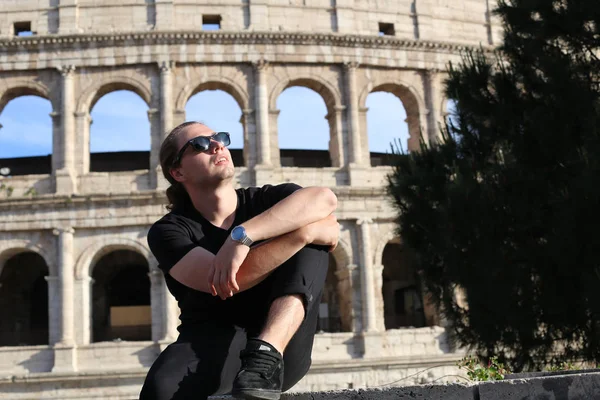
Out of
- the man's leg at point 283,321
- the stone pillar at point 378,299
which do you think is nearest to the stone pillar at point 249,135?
the stone pillar at point 378,299

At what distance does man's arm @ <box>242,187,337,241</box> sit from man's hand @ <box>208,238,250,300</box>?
8 centimetres

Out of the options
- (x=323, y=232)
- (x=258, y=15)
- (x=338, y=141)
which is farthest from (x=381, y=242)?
(x=323, y=232)

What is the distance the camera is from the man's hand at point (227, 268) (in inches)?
111

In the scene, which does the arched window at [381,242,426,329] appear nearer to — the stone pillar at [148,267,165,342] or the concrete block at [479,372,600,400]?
the stone pillar at [148,267,165,342]

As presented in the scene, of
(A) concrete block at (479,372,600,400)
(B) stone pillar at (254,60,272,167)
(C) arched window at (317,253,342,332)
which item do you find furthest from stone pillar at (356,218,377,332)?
(A) concrete block at (479,372,600,400)

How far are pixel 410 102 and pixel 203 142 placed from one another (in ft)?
62.8

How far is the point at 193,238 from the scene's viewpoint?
3.24m

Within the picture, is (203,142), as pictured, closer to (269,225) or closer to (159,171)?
(269,225)

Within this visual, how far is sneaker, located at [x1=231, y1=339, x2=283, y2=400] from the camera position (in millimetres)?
2447

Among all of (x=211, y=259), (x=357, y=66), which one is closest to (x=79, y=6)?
(x=357, y=66)

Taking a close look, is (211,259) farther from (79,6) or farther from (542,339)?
(79,6)

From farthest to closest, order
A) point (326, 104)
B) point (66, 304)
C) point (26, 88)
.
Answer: point (326, 104), point (26, 88), point (66, 304)

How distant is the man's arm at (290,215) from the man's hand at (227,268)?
0.08 metres

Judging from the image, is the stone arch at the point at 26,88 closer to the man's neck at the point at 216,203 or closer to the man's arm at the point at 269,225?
the man's neck at the point at 216,203
